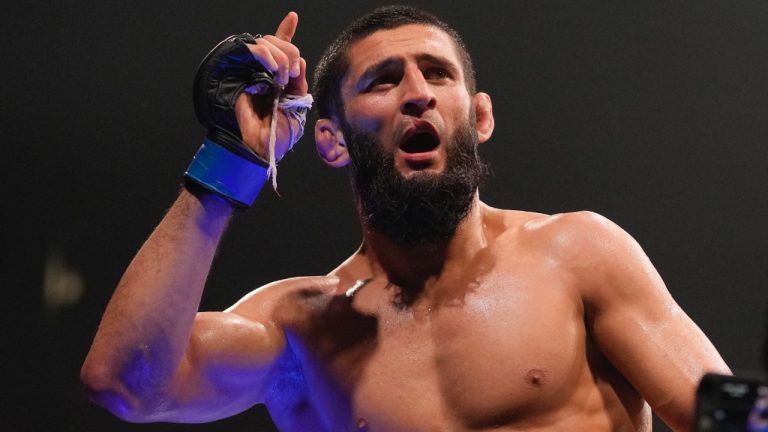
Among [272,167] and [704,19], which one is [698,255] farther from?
[272,167]

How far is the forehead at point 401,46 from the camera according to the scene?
1.48 meters

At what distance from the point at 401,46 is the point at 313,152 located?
0.82 meters

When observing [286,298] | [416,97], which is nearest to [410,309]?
[286,298]

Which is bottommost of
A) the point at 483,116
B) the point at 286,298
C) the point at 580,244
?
the point at 286,298

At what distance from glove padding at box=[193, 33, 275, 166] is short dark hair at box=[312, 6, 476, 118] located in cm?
29

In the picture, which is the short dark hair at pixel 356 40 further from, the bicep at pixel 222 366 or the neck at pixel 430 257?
the bicep at pixel 222 366

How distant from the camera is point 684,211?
2.13 meters

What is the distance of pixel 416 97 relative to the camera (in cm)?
139

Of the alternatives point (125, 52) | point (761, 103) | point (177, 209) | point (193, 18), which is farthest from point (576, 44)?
point (177, 209)

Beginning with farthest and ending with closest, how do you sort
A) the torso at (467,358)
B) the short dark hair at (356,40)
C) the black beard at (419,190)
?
the short dark hair at (356,40)
the black beard at (419,190)
the torso at (467,358)

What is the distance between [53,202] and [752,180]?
1.66m

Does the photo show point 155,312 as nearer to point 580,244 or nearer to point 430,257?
point 430,257

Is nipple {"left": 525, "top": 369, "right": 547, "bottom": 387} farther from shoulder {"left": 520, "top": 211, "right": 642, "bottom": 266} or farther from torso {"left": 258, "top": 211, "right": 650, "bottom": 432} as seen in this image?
shoulder {"left": 520, "top": 211, "right": 642, "bottom": 266}


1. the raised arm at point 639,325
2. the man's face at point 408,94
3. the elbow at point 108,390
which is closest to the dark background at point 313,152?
the man's face at point 408,94
